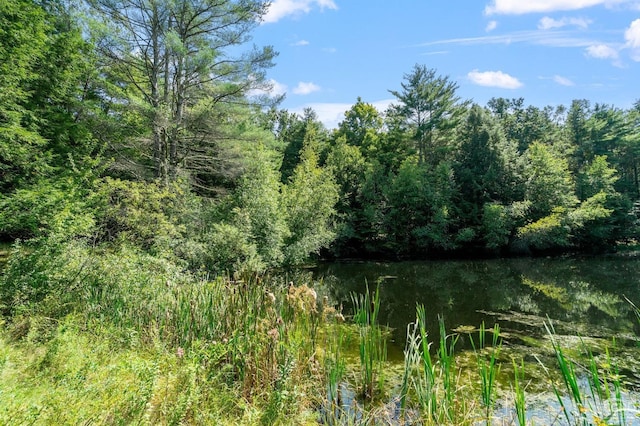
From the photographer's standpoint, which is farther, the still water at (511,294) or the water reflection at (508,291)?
the water reflection at (508,291)

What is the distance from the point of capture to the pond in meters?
6.11

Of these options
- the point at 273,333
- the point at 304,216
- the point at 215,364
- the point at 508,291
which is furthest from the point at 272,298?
the point at 304,216

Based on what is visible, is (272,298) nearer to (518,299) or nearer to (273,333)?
(273,333)

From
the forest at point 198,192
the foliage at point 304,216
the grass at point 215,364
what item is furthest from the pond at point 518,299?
the forest at point 198,192

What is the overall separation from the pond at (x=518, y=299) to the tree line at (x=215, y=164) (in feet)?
9.24

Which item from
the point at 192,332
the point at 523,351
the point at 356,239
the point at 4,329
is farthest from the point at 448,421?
the point at 356,239

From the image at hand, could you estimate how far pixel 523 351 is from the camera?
5887 mm

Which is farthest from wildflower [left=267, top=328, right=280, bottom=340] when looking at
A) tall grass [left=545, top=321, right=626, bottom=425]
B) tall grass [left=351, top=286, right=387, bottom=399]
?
tall grass [left=545, top=321, right=626, bottom=425]

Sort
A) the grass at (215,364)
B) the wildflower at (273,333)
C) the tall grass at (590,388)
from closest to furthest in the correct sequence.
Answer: the tall grass at (590,388) → the grass at (215,364) → the wildflower at (273,333)

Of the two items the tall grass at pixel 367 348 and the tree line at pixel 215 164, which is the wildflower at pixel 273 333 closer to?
the tall grass at pixel 367 348

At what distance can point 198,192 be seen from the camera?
1441cm

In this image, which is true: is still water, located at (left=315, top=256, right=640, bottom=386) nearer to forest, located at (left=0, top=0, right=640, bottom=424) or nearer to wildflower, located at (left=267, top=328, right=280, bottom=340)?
forest, located at (left=0, top=0, right=640, bottom=424)

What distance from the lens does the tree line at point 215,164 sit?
27.5 ft

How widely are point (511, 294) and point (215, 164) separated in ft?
37.1
